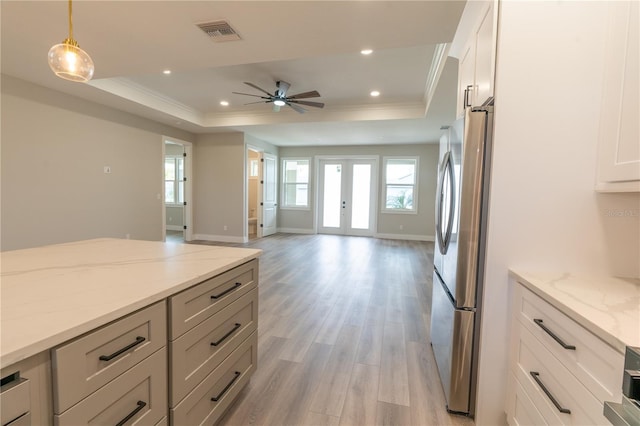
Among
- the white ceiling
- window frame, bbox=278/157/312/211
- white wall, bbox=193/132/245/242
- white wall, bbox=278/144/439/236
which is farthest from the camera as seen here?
window frame, bbox=278/157/312/211

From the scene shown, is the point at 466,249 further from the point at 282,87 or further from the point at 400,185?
the point at 400,185

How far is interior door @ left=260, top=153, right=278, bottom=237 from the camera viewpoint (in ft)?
24.7

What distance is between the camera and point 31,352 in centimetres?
67

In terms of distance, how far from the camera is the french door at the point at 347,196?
787cm

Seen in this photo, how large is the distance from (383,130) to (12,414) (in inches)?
236

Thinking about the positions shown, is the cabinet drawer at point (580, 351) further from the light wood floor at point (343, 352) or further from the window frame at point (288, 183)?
the window frame at point (288, 183)

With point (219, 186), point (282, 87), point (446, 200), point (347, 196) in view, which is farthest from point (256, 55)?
point (347, 196)

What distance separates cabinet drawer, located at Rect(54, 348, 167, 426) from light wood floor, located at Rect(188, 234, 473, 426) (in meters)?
0.66

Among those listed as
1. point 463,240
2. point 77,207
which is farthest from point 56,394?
point 77,207

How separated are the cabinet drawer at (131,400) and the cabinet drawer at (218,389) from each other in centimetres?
12

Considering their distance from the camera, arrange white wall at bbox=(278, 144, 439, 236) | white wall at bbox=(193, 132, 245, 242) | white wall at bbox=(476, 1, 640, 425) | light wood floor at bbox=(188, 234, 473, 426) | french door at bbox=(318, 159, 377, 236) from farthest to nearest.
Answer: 1. french door at bbox=(318, 159, 377, 236)
2. white wall at bbox=(278, 144, 439, 236)
3. white wall at bbox=(193, 132, 245, 242)
4. light wood floor at bbox=(188, 234, 473, 426)
5. white wall at bbox=(476, 1, 640, 425)

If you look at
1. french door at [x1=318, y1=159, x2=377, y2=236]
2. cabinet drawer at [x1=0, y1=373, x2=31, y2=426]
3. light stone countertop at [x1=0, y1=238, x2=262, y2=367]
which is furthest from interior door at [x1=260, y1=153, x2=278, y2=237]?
cabinet drawer at [x1=0, y1=373, x2=31, y2=426]

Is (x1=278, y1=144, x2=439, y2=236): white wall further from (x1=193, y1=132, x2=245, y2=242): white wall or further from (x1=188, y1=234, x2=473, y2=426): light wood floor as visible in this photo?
(x1=188, y1=234, x2=473, y2=426): light wood floor

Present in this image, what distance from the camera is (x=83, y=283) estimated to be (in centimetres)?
109
